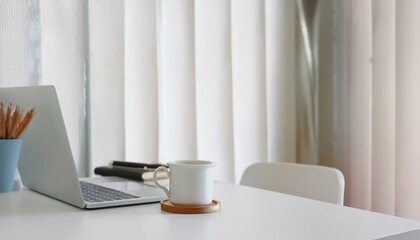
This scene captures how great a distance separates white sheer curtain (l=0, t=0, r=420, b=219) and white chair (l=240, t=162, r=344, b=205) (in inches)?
14.7

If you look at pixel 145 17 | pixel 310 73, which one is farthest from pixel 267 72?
pixel 145 17

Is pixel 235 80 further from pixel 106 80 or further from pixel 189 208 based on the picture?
pixel 189 208

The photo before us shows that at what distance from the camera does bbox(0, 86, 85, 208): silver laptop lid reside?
3.35 feet

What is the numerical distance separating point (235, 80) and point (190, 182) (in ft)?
3.51

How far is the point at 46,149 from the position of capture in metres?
1.12

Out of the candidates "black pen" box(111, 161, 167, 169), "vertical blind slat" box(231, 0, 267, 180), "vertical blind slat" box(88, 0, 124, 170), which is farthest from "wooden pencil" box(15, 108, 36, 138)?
"vertical blind slat" box(231, 0, 267, 180)

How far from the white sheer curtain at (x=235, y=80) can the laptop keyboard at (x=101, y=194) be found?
472mm

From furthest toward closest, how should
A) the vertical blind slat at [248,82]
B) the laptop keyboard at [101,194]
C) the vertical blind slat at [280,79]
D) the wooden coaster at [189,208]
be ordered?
the vertical blind slat at [280,79]
the vertical blind slat at [248,82]
the laptop keyboard at [101,194]
the wooden coaster at [189,208]

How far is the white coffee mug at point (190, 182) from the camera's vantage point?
38.4 inches

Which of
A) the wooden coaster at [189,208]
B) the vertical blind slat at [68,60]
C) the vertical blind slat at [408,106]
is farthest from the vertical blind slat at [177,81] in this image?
the wooden coaster at [189,208]

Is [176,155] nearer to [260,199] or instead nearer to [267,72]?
[267,72]

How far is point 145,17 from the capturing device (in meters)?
1.77

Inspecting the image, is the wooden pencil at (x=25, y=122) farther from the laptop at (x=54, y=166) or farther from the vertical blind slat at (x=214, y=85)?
the vertical blind slat at (x=214, y=85)

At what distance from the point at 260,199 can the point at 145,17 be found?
2.86ft
